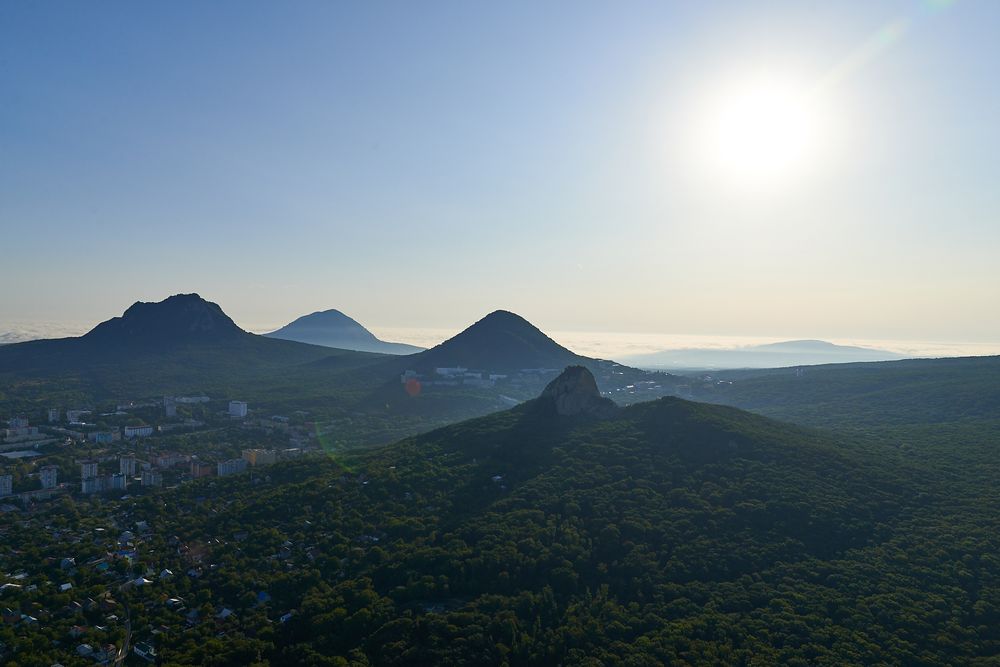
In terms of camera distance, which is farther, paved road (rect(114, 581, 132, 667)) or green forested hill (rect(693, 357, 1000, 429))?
green forested hill (rect(693, 357, 1000, 429))

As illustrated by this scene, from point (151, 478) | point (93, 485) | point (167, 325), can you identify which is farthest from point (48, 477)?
point (167, 325)

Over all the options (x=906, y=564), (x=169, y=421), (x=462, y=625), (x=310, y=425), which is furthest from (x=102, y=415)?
(x=906, y=564)

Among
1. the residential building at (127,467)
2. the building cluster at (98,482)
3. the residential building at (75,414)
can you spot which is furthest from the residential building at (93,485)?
the residential building at (75,414)

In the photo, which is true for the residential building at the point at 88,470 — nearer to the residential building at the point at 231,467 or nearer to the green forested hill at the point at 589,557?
the residential building at the point at 231,467

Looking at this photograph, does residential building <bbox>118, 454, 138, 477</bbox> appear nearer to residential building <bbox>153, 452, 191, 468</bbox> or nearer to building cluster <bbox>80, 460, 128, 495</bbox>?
building cluster <bbox>80, 460, 128, 495</bbox>

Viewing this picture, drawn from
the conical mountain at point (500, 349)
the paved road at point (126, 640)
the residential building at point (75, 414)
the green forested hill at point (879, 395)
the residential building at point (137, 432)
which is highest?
the conical mountain at point (500, 349)

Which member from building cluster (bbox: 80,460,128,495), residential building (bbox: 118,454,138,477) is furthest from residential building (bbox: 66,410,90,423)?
building cluster (bbox: 80,460,128,495)

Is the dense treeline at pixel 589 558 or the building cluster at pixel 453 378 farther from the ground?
the building cluster at pixel 453 378
